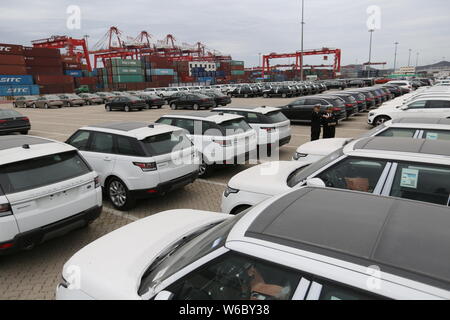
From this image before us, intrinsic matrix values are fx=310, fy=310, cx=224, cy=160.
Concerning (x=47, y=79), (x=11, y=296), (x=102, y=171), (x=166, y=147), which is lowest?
(x=11, y=296)

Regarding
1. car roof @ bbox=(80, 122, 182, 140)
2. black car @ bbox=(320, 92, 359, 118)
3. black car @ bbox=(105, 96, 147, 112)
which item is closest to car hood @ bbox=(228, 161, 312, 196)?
car roof @ bbox=(80, 122, 182, 140)

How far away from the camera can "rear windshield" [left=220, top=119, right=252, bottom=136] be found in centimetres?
804

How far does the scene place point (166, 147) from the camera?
6195mm

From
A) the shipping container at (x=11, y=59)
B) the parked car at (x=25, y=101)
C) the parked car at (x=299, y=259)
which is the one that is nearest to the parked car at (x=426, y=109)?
the parked car at (x=299, y=259)

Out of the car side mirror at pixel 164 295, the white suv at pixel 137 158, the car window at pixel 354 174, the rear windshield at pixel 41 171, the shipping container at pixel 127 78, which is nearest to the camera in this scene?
the car side mirror at pixel 164 295

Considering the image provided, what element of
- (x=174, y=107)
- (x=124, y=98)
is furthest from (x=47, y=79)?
(x=174, y=107)

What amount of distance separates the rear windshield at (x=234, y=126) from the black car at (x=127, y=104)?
19.2 m

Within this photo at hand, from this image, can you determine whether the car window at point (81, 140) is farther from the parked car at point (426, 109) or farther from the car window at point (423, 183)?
the parked car at point (426, 109)

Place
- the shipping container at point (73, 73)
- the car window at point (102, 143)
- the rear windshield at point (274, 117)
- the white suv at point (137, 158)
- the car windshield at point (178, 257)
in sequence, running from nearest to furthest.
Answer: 1. the car windshield at point (178, 257)
2. the white suv at point (137, 158)
3. the car window at point (102, 143)
4. the rear windshield at point (274, 117)
5. the shipping container at point (73, 73)

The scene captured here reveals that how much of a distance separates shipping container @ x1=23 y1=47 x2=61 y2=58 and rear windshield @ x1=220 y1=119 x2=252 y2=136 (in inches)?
2430

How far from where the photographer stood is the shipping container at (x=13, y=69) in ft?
164

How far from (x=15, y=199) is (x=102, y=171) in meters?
2.41

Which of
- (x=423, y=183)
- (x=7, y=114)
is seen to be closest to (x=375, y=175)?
(x=423, y=183)
